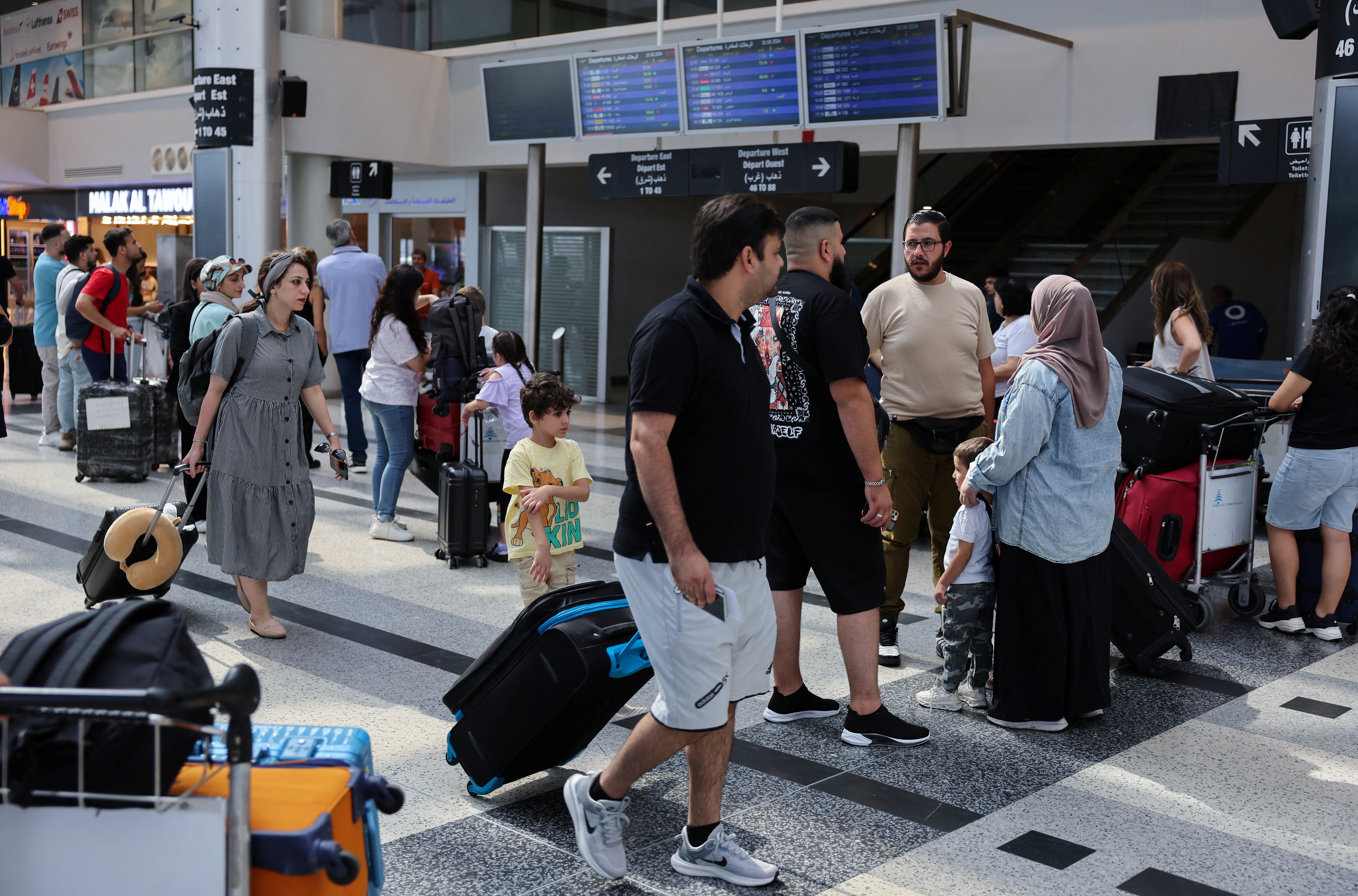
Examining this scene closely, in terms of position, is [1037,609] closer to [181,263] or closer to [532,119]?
[532,119]

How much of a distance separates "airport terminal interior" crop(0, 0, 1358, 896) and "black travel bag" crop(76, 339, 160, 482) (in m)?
0.04

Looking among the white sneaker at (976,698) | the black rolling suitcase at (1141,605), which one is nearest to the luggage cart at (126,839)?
the white sneaker at (976,698)

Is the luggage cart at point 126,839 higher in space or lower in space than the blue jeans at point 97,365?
lower

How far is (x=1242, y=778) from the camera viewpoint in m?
3.82

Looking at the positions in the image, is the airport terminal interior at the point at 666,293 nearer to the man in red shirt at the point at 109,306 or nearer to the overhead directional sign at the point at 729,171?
the overhead directional sign at the point at 729,171

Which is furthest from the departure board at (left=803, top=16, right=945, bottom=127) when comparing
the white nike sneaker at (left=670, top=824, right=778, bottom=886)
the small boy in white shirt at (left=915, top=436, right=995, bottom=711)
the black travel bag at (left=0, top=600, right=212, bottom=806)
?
the black travel bag at (left=0, top=600, right=212, bottom=806)

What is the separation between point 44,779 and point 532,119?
9750 mm

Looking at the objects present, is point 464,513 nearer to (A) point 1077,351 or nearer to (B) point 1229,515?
(A) point 1077,351

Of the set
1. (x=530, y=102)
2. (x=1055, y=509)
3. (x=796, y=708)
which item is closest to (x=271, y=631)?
(x=796, y=708)

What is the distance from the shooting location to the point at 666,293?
52.1 ft

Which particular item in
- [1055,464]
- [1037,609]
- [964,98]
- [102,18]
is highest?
[102,18]

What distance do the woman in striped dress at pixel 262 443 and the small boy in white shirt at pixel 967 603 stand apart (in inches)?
95.0

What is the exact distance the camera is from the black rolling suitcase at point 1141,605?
4.70 meters

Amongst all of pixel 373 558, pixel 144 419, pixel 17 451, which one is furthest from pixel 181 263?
pixel 373 558
